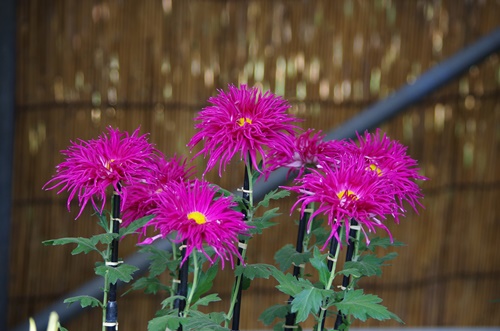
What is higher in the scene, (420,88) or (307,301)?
(420,88)

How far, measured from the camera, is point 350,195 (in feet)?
2.74

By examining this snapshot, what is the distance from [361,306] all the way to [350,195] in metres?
0.13

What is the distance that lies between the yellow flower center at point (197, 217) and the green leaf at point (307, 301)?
0.14 meters

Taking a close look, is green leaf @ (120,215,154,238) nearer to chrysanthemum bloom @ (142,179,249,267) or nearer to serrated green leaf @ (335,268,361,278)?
chrysanthemum bloom @ (142,179,249,267)

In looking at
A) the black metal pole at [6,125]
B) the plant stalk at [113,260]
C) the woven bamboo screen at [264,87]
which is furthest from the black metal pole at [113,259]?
the woven bamboo screen at [264,87]

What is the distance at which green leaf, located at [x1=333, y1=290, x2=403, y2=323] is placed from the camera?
0.87 metres

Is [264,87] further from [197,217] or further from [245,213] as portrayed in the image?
[197,217]

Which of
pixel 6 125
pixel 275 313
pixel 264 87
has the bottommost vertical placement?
pixel 275 313

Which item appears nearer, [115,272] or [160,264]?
[115,272]

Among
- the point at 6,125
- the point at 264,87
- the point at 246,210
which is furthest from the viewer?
the point at 264,87

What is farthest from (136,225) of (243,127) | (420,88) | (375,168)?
(420,88)

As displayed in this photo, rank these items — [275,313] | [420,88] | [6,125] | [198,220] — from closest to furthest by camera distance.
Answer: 1. [198,220]
2. [275,313]
3. [6,125]
4. [420,88]

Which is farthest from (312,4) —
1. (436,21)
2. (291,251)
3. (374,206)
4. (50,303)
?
(374,206)

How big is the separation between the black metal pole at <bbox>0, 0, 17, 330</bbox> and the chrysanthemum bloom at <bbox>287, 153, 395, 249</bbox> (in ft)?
3.96
